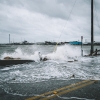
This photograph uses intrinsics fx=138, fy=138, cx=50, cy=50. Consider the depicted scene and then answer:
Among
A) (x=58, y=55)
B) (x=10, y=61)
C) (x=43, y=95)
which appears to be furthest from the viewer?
(x=58, y=55)

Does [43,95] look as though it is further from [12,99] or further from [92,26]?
[92,26]

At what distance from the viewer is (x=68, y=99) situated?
15.8 ft

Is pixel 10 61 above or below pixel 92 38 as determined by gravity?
below

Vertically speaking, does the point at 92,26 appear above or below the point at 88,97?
above

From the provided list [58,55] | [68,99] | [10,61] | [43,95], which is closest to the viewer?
[68,99]

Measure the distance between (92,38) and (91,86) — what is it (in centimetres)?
1915

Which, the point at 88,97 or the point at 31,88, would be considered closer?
the point at 88,97

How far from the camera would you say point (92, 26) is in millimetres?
→ 24172

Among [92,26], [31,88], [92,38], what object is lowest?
[31,88]

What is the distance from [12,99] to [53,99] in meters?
1.44

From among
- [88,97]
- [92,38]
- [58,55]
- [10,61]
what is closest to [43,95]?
[88,97]

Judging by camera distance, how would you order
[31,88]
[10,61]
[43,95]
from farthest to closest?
[10,61]
[31,88]
[43,95]

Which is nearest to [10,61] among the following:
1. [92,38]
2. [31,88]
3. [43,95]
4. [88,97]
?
[31,88]

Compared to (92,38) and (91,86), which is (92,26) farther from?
(91,86)
